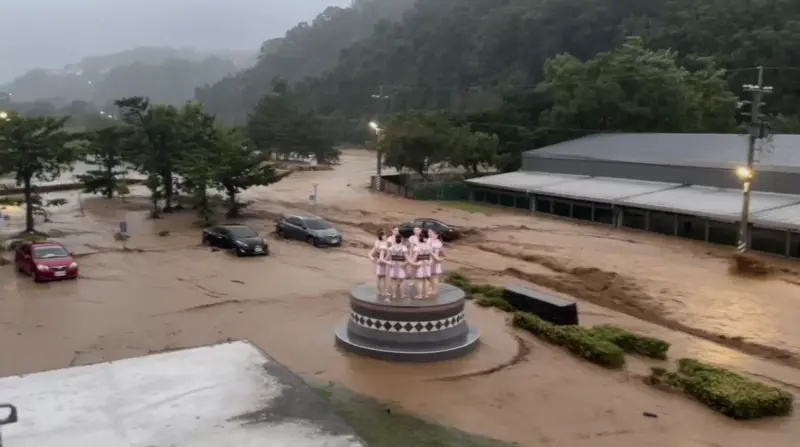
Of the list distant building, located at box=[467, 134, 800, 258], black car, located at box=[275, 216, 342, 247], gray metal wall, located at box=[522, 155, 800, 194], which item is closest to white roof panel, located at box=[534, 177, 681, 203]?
distant building, located at box=[467, 134, 800, 258]

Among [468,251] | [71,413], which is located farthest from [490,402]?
[468,251]

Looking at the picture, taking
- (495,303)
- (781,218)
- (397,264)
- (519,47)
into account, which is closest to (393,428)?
(397,264)

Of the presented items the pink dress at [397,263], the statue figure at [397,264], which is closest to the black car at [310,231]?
the statue figure at [397,264]

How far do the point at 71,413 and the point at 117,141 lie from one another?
39.0 metres

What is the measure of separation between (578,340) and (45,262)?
16866 millimetres

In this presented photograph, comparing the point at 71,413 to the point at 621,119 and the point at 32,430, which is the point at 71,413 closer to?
the point at 32,430

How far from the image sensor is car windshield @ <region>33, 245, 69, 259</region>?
75.0 feet

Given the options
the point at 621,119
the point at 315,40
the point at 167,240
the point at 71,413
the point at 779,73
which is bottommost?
the point at 167,240

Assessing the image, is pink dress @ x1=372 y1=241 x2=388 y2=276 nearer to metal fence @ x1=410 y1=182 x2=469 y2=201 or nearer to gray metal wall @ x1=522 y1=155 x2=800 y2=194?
gray metal wall @ x1=522 y1=155 x2=800 y2=194

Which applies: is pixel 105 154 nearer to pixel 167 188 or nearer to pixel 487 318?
pixel 167 188

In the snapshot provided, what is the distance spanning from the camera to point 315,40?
193500 millimetres

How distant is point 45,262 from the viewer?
22328 mm

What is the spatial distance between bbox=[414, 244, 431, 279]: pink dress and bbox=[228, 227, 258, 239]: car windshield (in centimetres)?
1394

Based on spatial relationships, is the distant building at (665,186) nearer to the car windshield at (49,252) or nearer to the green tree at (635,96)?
the green tree at (635,96)
